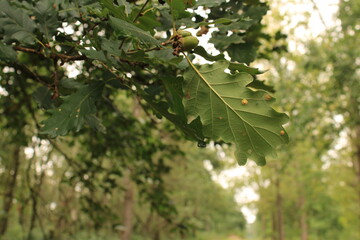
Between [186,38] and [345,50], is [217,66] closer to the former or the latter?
[186,38]

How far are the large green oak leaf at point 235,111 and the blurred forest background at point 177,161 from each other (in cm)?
106

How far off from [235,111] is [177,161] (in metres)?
10.3

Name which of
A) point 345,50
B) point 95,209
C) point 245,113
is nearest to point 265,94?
point 245,113

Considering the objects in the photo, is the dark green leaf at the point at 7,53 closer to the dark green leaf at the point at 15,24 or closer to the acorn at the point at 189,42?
the dark green leaf at the point at 15,24

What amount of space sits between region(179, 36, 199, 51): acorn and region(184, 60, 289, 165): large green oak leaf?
0.06 meters

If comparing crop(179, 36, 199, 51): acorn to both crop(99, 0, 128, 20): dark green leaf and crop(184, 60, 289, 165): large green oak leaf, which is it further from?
crop(99, 0, 128, 20): dark green leaf

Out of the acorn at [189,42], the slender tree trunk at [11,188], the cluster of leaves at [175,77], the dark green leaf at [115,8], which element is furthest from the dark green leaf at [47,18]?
the slender tree trunk at [11,188]

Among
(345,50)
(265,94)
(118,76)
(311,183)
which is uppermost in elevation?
(265,94)

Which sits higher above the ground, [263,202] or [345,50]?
[345,50]

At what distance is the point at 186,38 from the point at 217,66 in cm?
13

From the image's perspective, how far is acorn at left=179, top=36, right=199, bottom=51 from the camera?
110 cm

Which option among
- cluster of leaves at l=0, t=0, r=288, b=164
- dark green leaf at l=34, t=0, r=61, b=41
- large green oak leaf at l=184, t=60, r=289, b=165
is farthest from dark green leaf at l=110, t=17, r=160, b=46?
dark green leaf at l=34, t=0, r=61, b=41

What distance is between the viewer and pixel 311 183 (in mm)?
16781

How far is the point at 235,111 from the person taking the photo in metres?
1.10
